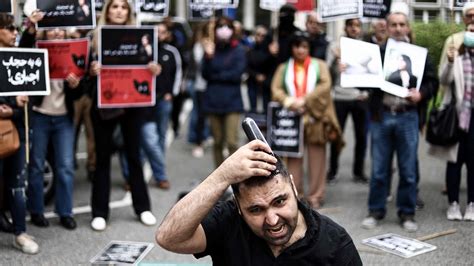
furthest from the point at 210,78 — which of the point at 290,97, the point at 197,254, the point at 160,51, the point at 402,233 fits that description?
the point at 197,254

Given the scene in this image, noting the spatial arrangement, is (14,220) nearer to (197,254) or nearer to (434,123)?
(197,254)

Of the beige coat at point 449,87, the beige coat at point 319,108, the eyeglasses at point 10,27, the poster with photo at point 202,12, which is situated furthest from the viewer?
the poster with photo at point 202,12

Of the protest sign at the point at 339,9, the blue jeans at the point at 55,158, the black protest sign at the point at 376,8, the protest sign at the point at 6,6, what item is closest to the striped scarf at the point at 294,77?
the protest sign at the point at 339,9

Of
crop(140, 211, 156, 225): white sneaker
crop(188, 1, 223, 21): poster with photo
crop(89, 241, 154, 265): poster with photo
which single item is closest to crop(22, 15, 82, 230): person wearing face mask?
crop(140, 211, 156, 225): white sneaker

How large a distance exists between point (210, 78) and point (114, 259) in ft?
10.2

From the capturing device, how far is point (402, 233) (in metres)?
5.69

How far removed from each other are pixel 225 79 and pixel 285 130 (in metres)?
1.09

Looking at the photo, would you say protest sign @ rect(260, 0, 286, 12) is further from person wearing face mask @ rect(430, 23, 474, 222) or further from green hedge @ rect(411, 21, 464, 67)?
person wearing face mask @ rect(430, 23, 474, 222)

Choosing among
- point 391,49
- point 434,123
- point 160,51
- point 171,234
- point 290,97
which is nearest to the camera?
point 171,234

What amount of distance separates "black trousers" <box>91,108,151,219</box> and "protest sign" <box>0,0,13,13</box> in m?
1.16

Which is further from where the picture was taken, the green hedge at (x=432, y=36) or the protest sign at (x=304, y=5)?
the protest sign at (x=304, y=5)

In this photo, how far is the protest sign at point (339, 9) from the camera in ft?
19.6

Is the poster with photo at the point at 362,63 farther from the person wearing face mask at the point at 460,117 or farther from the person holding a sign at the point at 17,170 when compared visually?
the person holding a sign at the point at 17,170

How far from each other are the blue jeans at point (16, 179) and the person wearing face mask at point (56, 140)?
1.44ft
